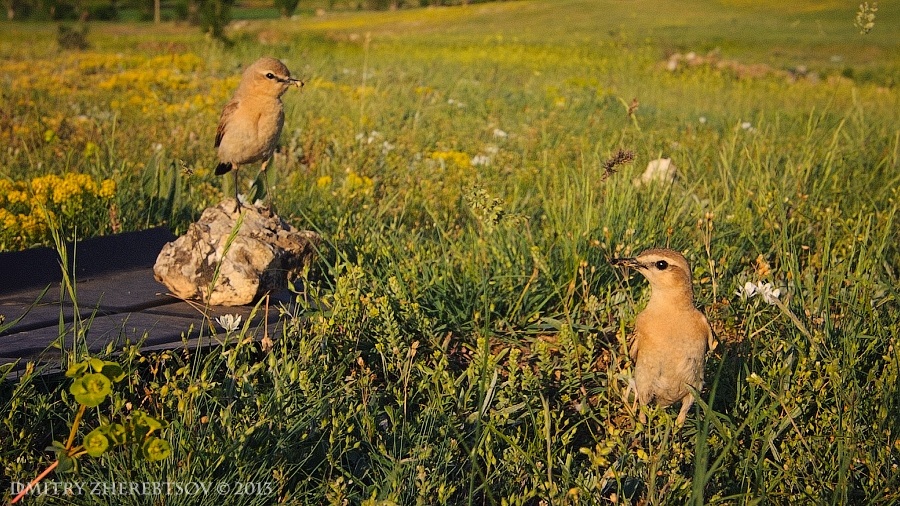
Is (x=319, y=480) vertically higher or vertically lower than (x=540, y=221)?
lower

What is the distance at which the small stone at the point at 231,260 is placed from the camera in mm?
3637

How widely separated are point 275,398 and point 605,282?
1957 millimetres

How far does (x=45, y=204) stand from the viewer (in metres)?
4.43

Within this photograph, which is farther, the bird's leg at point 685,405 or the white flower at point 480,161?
the white flower at point 480,161

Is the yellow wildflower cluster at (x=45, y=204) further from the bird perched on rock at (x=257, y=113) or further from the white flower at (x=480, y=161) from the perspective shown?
the white flower at (x=480, y=161)

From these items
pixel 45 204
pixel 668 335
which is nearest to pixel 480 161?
pixel 45 204

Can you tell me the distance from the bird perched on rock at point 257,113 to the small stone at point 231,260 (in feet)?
1.93

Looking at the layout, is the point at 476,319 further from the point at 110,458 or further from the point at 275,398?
the point at 110,458

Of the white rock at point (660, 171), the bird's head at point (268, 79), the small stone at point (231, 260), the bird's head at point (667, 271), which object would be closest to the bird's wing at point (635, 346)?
the bird's head at point (667, 271)

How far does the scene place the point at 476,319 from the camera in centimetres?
380

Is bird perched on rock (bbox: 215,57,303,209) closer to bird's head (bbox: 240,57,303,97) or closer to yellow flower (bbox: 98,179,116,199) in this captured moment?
bird's head (bbox: 240,57,303,97)

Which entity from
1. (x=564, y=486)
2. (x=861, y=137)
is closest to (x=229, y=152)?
(x=564, y=486)

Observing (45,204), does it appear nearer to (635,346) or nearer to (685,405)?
(635,346)

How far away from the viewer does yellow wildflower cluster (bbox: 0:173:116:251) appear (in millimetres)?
4203
